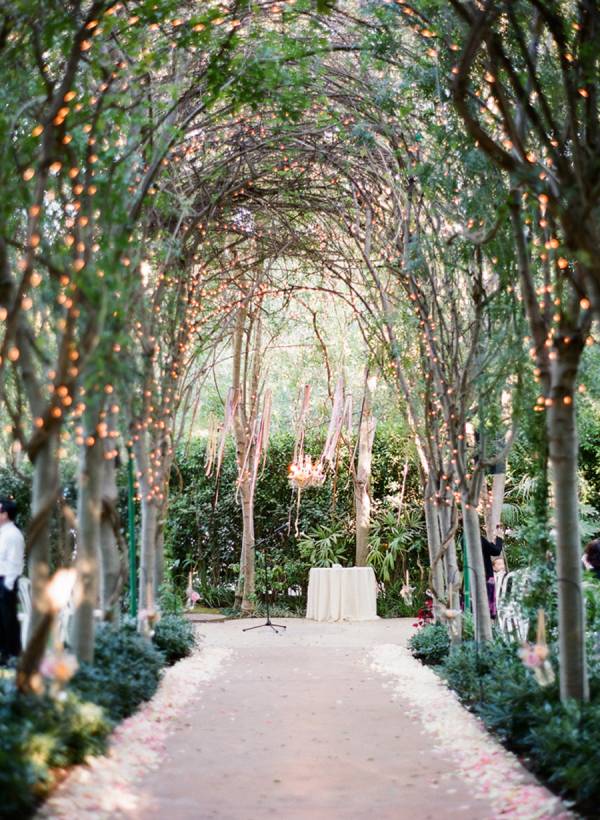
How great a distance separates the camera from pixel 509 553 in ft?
50.6

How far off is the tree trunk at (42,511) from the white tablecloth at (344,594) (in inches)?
380

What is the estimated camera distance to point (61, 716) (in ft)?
14.8

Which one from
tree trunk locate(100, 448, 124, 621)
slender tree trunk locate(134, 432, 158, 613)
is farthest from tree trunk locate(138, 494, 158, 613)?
tree trunk locate(100, 448, 124, 621)

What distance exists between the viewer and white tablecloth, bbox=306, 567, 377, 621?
14.2 metres

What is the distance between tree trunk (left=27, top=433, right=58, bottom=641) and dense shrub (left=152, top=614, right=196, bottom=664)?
4023 mm

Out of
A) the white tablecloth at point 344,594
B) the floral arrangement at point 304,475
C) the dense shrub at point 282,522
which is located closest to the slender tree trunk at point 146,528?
the floral arrangement at point 304,475

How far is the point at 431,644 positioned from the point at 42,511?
5.42 m

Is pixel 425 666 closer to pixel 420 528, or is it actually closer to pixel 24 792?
pixel 24 792

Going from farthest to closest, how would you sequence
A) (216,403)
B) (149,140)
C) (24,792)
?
(216,403) → (149,140) → (24,792)

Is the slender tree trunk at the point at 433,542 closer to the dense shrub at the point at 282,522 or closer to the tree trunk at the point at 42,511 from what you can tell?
the tree trunk at the point at 42,511

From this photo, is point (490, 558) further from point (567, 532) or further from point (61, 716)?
point (61, 716)

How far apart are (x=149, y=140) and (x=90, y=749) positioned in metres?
3.90

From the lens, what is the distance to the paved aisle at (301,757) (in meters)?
4.22

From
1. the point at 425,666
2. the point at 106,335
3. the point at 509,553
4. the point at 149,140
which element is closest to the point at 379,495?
the point at 509,553
